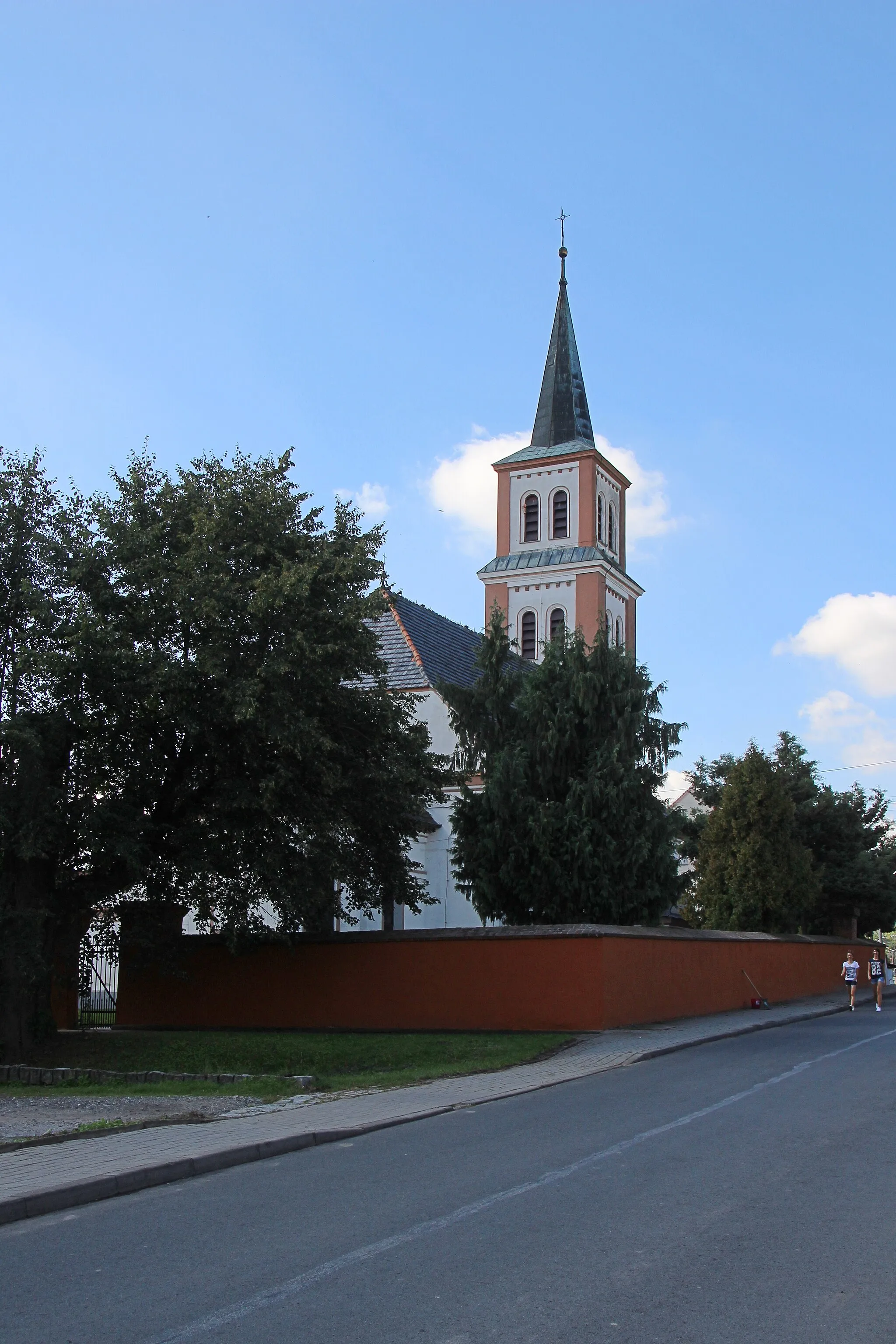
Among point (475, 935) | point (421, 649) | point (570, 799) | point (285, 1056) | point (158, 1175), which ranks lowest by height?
point (285, 1056)

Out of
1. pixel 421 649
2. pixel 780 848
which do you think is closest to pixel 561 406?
pixel 421 649

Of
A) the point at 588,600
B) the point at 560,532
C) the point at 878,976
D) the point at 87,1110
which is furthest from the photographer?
the point at 560,532

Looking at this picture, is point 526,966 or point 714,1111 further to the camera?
point 526,966

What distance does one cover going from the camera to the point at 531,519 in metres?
51.0

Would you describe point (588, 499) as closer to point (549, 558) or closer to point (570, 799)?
point (549, 558)

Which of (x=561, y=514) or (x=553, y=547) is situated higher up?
(x=561, y=514)

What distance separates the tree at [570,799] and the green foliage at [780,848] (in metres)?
5.11

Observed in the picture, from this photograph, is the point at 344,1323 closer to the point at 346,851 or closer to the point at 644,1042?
the point at 644,1042

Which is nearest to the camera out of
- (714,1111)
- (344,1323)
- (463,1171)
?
(344,1323)

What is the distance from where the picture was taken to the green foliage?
36906 mm

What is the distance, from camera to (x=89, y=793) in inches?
777

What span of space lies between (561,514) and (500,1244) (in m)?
44.8

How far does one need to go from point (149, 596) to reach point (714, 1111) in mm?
11720

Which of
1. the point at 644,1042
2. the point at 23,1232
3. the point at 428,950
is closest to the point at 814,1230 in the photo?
the point at 23,1232
